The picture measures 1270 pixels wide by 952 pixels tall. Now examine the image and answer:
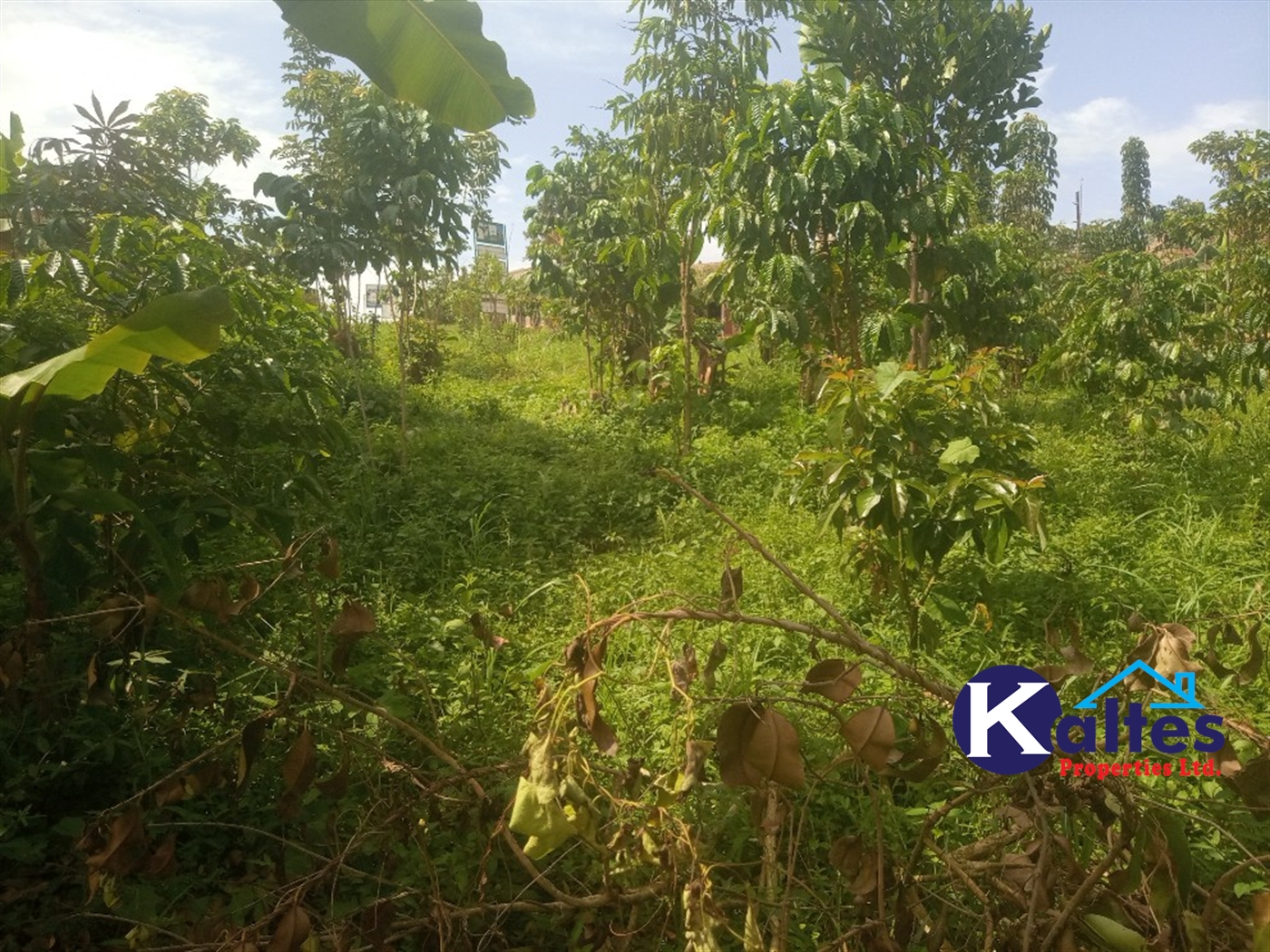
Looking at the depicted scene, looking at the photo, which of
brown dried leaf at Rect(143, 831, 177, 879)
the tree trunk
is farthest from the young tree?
brown dried leaf at Rect(143, 831, 177, 879)

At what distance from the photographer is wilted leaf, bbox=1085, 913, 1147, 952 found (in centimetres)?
108

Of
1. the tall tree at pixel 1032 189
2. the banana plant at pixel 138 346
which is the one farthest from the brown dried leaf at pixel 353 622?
the tall tree at pixel 1032 189

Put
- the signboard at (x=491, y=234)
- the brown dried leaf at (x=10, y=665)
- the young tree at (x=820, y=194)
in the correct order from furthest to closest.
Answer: the signboard at (x=491, y=234), the young tree at (x=820, y=194), the brown dried leaf at (x=10, y=665)

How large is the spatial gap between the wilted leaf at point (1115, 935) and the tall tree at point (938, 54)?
419 centimetres

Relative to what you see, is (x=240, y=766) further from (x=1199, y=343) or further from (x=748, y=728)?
(x=1199, y=343)

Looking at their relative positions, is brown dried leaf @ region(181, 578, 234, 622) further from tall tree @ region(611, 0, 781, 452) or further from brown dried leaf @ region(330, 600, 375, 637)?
tall tree @ region(611, 0, 781, 452)

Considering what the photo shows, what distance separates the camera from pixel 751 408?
19.9 ft

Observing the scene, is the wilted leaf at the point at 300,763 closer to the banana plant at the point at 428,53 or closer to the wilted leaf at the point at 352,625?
the wilted leaf at the point at 352,625

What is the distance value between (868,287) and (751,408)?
160 cm

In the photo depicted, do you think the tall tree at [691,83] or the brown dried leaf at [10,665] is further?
the tall tree at [691,83]

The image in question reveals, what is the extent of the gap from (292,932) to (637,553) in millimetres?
2571

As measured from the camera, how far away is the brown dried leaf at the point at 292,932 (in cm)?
115

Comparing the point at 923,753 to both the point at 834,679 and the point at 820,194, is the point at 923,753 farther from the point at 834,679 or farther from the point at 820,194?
the point at 820,194

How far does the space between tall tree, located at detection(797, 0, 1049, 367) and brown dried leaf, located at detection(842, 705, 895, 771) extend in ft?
14.0
